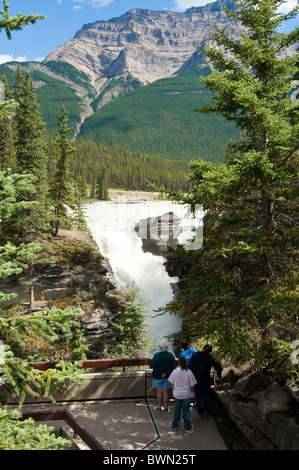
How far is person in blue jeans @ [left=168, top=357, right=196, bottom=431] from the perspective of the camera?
8.85 m

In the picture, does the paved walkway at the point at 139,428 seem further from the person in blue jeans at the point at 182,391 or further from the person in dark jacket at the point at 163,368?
the person in dark jacket at the point at 163,368

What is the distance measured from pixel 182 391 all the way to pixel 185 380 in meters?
0.24

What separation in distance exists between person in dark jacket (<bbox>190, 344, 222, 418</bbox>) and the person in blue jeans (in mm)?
475

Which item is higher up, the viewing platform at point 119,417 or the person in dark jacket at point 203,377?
the person in dark jacket at point 203,377

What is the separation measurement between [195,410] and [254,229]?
487 cm

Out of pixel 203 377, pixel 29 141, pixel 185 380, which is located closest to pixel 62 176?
pixel 29 141

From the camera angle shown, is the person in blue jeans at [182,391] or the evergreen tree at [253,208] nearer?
the person in blue jeans at [182,391]

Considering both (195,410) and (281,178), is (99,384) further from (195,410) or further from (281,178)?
(281,178)

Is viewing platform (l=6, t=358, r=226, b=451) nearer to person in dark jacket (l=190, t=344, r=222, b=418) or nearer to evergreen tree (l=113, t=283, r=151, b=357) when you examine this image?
person in dark jacket (l=190, t=344, r=222, b=418)

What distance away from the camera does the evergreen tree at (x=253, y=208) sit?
9.53 m

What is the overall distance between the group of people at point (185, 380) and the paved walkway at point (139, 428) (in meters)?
0.26

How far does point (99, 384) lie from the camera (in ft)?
35.0

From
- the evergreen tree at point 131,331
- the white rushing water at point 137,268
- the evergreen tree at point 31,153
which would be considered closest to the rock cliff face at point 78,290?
the evergreen tree at point 131,331
